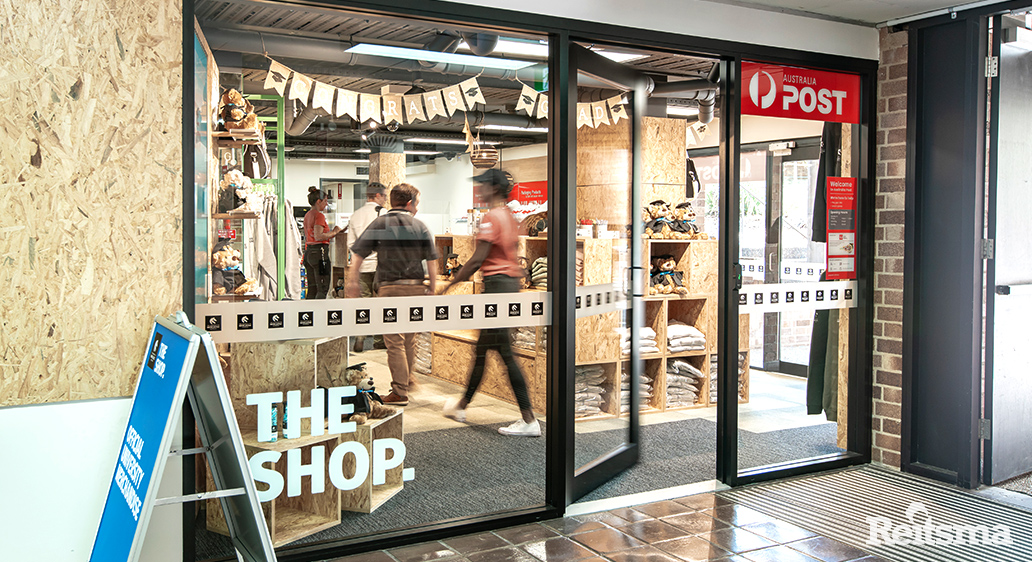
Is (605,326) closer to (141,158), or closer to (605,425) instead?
(605,425)

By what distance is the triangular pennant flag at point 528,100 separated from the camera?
3672mm

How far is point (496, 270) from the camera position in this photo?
12.0 ft

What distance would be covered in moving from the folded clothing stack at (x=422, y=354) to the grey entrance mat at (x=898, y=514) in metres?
1.79

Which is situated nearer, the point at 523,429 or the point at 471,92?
the point at 471,92

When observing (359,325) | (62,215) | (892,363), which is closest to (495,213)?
(359,325)

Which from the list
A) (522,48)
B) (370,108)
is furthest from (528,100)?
(370,108)

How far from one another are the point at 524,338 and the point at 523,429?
44 centimetres

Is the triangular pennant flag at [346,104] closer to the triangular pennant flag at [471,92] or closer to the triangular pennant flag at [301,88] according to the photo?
the triangular pennant flag at [301,88]

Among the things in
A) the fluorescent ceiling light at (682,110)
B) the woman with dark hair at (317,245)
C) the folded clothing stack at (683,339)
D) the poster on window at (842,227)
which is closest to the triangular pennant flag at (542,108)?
the woman with dark hair at (317,245)

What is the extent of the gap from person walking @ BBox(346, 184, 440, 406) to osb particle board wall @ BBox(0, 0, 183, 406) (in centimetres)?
79

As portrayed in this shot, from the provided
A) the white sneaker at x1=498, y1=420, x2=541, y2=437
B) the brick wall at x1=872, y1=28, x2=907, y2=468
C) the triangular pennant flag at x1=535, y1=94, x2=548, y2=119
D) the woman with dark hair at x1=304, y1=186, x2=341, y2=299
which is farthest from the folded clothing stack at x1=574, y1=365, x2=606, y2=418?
the brick wall at x1=872, y1=28, x2=907, y2=468

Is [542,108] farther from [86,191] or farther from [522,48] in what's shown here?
[86,191]

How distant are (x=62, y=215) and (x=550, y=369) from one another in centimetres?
214

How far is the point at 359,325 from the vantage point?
3336mm
